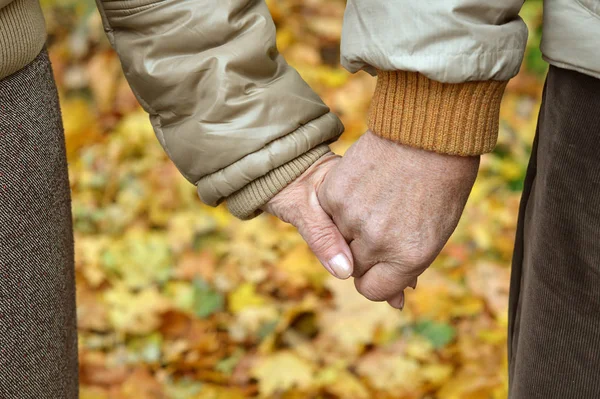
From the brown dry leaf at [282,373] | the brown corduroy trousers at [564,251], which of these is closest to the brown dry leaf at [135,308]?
the brown dry leaf at [282,373]

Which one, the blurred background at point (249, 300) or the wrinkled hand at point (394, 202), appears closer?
the wrinkled hand at point (394, 202)

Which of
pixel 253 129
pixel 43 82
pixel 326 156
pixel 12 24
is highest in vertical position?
pixel 12 24

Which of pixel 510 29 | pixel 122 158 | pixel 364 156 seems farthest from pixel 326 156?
pixel 122 158

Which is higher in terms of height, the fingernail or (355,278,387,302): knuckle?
the fingernail

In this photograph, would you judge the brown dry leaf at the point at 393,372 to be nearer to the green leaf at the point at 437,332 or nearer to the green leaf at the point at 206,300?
the green leaf at the point at 437,332

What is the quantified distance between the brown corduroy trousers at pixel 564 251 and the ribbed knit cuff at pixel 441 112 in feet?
0.30

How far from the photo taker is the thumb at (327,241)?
141cm

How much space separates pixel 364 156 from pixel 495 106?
0.24 meters

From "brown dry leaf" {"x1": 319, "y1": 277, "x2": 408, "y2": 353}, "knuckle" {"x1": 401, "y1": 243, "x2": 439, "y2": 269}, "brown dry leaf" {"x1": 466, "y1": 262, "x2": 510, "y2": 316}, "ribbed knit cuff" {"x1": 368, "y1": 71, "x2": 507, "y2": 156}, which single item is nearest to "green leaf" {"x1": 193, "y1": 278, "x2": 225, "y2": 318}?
"brown dry leaf" {"x1": 319, "y1": 277, "x2": 408, "y2": 353}

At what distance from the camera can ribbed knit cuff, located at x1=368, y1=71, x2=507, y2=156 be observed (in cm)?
119

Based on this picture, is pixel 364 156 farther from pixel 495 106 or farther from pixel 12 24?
pixel 12 24

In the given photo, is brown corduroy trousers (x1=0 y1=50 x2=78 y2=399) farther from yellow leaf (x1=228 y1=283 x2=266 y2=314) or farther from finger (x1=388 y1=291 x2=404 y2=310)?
yellow leaf (x1=228 y1=283 x2=266 y2=314)

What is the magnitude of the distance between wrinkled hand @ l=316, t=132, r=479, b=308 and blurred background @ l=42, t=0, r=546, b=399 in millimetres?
1169

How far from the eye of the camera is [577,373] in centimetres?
118
